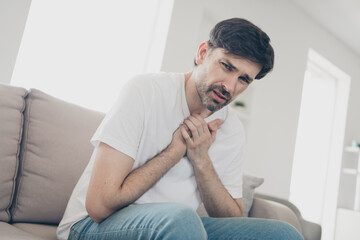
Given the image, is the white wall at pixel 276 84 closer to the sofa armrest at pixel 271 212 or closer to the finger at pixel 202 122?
the sofa armrest at pixel 271 212

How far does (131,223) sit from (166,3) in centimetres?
240

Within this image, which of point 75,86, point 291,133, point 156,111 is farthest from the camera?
point 291,133

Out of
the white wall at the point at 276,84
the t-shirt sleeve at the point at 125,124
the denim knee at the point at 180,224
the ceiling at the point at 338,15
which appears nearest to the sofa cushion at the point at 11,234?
the t-shirt sleeve at the point at 125,124

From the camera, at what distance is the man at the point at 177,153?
958mm

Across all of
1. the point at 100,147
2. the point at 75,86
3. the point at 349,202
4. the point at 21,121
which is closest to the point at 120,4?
the point at 75,86

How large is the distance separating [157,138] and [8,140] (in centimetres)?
53

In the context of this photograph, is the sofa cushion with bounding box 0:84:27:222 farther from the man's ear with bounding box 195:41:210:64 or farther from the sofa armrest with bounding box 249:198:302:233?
the sofa armrest with bounding box 249:198:302:233

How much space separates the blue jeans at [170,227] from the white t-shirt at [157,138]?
0.09 metres

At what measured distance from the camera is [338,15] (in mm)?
4258

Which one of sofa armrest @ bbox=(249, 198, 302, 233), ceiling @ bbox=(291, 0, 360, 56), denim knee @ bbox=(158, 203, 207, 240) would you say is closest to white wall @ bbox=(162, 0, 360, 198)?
ceiling @ bbox=(291, 0, 360, 56)

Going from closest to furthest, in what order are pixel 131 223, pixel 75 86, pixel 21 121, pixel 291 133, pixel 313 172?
pixel 131 223
pixel 21 121
pixel 75 86
pixel 291 133
pixel 313 172

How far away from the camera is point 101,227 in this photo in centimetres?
95

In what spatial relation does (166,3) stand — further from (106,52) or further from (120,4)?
(106,52)

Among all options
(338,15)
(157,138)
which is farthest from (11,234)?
(338,15)
